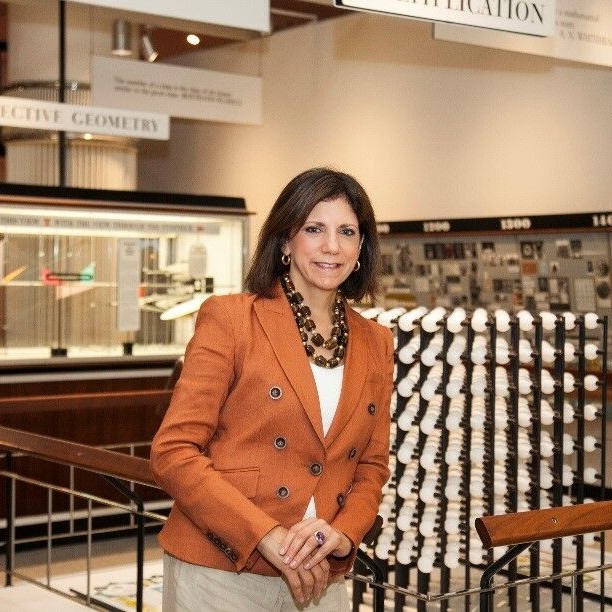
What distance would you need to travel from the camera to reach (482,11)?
17.1ft

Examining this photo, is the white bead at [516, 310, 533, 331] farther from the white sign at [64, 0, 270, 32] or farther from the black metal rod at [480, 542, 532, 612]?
the black metal rod at [480, 542, 532, 612]

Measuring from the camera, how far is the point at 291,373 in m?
2.38

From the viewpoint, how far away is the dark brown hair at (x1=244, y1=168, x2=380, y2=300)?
8.02 ft

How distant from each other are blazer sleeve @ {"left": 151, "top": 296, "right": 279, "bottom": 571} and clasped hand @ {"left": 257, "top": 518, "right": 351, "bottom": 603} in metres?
0.03

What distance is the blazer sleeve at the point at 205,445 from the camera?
2.26m

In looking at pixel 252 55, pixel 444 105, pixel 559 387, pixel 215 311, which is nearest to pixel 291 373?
pixel 215 311

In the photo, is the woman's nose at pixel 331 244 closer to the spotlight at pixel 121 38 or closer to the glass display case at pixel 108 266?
the glass display case at pixel 108 266

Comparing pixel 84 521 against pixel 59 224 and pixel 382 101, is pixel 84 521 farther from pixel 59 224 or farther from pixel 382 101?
pixel 382 101

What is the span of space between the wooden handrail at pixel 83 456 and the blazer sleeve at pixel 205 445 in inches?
32.2

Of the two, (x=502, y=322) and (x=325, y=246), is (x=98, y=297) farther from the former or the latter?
(x=325, y=246)

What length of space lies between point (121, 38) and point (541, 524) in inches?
354

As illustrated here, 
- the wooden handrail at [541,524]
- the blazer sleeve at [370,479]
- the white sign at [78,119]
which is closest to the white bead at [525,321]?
the wooden handrail at [541,524]

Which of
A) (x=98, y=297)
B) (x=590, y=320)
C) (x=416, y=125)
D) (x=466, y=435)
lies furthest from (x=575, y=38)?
→ (x=416, y=125)

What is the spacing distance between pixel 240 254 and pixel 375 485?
670 cm
